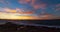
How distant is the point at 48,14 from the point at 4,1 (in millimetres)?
516

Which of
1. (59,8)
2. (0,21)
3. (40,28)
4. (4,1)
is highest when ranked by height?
(4,1)

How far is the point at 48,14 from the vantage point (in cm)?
91

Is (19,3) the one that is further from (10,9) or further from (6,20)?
(6,20)

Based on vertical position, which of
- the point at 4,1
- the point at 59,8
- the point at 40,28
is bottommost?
the point at 40,28

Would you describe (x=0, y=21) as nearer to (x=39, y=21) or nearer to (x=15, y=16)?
(x=15, y=16)

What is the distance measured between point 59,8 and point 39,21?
0.86ft

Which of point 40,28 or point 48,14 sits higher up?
point 48,14

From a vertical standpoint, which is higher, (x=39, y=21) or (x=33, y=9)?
(x=33, y=9)

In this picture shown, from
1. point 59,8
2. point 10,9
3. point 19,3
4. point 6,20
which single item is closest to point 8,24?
point 6,20

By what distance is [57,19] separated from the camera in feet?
2.96

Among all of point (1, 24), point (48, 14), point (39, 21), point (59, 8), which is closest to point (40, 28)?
point (39, 21)

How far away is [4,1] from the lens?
93 centimetres

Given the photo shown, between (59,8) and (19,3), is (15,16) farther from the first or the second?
(59,8)

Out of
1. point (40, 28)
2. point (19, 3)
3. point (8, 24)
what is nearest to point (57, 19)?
point (40, 28)
